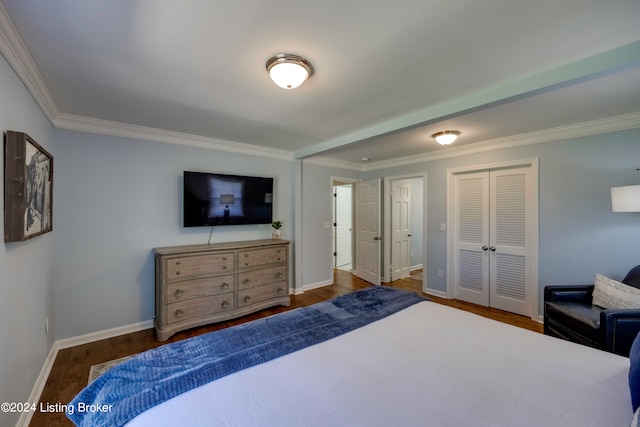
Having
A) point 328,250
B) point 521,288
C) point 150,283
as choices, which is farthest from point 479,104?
point 150,283

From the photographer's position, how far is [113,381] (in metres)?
1.19

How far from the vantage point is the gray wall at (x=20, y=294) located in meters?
1.43

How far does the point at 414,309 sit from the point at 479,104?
168cm

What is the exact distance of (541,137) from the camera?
3.16 m

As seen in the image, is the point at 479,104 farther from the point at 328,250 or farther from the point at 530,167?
the point at 328,250

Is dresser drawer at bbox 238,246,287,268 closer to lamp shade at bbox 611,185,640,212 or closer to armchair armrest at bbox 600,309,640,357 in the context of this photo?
armchair armrest at bbox 600,309,640,357

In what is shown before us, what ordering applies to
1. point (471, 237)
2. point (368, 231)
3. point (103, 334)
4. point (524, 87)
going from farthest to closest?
point (368, 231), point (471, 237), point (103, 334), point (524, 87)

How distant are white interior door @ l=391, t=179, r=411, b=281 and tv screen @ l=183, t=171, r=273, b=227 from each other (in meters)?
2.38

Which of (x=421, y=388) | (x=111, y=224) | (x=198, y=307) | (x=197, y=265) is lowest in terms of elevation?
(x=198, y=307)

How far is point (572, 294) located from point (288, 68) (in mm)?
3286

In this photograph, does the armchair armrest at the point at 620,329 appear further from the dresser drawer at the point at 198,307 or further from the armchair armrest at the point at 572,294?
the dresser drawer at the point at 198,307

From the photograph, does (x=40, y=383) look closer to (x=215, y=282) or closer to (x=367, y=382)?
(x=215, y=282)

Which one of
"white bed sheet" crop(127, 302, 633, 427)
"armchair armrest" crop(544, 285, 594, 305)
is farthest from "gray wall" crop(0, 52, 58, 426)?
"armchair armrest" crop(544, 285, 594, 305)

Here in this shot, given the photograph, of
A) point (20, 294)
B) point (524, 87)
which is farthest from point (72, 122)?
point (524, 87)
